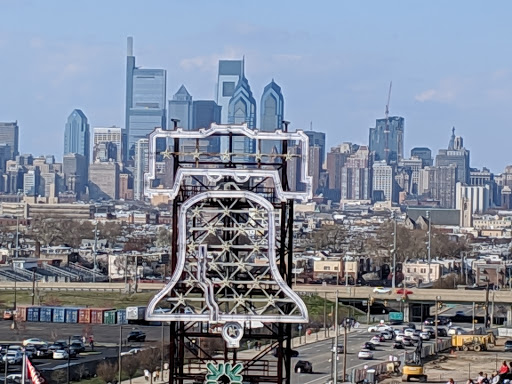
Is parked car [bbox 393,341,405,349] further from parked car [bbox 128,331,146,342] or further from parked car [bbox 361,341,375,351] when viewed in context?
parked car [bbox 128,331,146,342]

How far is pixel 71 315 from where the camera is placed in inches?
2830

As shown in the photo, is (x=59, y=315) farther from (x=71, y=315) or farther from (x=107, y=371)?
(x=107, y=371)

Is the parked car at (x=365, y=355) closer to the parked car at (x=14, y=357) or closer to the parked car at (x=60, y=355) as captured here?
the parked car at (x=60, y=355)

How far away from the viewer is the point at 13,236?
145500 mm

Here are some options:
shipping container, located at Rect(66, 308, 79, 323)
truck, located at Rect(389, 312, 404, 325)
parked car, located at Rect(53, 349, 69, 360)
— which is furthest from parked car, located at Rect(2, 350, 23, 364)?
truck, located at Rect(389, 312, 404, 325)

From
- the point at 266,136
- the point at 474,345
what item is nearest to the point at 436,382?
the point at 474,345

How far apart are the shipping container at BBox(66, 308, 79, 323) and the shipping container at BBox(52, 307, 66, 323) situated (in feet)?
0.54

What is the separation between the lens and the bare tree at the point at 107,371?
47875mm

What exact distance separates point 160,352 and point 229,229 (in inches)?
1205

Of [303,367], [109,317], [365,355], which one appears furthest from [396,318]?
[303,367]

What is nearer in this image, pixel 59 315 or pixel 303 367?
pixel 303 367

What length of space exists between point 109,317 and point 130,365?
2086 centimetres

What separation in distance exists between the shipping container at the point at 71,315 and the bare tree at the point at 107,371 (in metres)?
20.9

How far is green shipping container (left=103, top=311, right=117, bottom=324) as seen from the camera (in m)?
70.6
